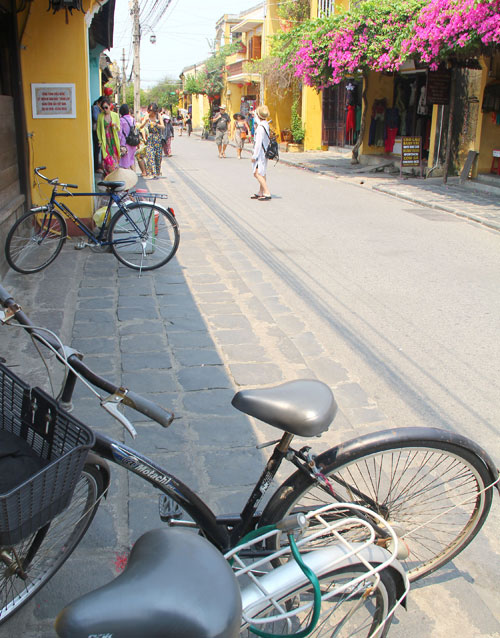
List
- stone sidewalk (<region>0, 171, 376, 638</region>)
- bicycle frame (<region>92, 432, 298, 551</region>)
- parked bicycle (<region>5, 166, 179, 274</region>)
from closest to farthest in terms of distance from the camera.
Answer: bicycle frame (<region>92, 432, 298, 551</region>), stone sidewalk (<region>0, 171, 376, 638</region>), parked bicycle (<region>5, 166, 179, 274</region>)

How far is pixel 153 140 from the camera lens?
15.7 m

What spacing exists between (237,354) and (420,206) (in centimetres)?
895

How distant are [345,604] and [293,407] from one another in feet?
2.15

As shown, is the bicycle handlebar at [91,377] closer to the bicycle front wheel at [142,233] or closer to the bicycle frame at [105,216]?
the bicycle front wheel at [142,233]

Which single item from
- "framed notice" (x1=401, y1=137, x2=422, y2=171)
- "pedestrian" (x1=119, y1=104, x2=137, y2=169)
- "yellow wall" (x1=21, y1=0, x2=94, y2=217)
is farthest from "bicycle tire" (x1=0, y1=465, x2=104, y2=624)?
"framed notice" (x1=401, y1=137, x2=422, y2=171)

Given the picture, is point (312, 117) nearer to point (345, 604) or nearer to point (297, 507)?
point (297, 507)

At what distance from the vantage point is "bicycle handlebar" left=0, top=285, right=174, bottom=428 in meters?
Result: 1.78

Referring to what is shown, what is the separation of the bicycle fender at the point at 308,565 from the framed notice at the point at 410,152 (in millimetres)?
16490

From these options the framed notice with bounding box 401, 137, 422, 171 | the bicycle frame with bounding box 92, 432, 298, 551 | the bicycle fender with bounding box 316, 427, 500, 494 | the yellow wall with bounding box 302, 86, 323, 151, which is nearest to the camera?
the bicycle frame with bounding box 92, 432, 298, 551

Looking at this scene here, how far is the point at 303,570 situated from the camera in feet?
5.24

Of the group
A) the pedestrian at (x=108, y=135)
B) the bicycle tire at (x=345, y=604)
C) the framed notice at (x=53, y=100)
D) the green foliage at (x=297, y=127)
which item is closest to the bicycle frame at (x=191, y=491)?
the bicycle tire at (x=345, y=604)

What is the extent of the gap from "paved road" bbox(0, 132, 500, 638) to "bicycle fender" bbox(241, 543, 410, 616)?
701 millimetres

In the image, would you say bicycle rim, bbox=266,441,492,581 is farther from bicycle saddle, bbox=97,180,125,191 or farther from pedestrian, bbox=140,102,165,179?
pedestrian, bbox=140,102,165,179

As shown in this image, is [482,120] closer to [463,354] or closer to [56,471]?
[463,354]
